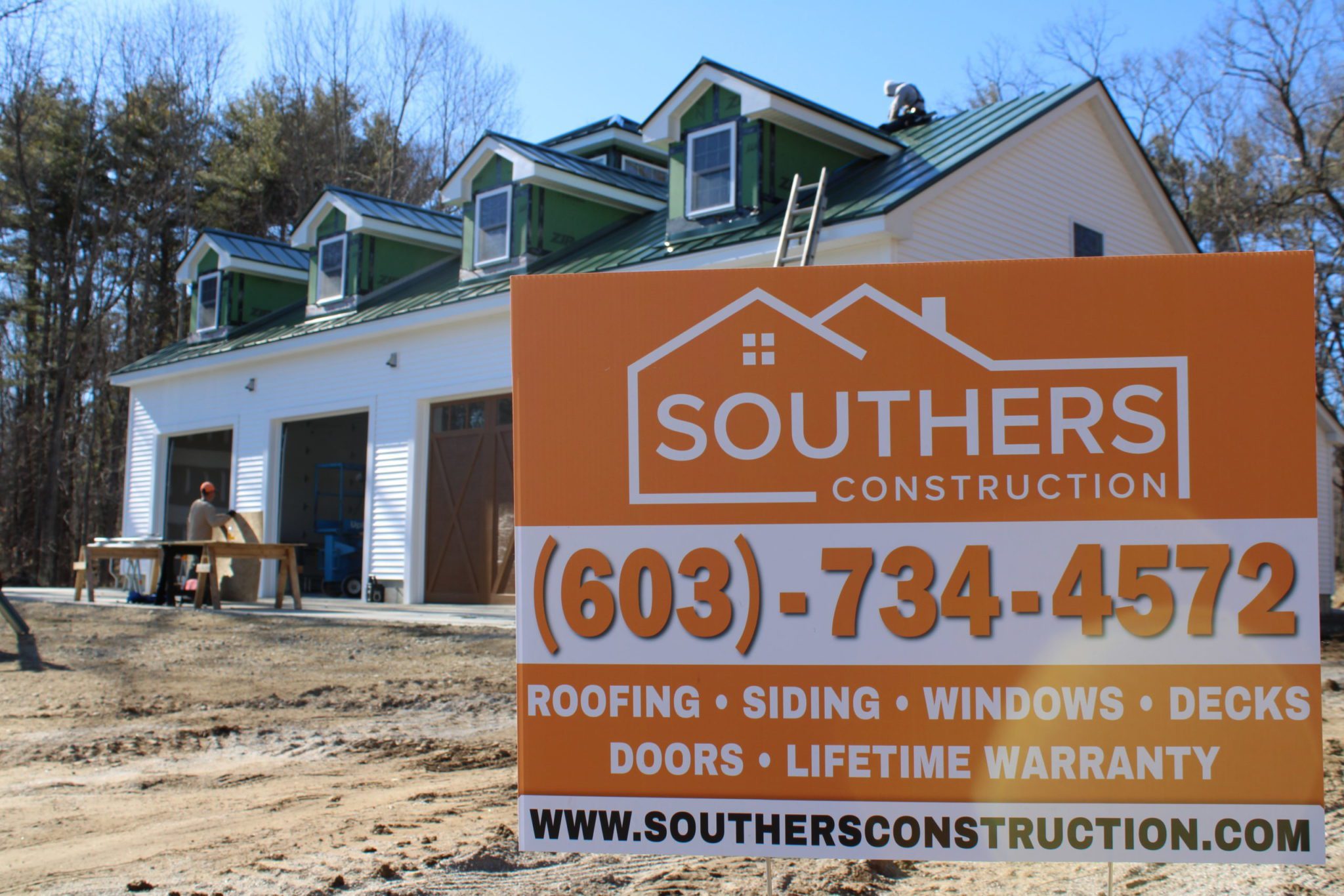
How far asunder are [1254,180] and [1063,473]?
30294mm

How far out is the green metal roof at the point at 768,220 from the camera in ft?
45.5

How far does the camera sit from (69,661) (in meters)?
11.1

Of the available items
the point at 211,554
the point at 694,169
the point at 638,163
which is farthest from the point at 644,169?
the point at 211,554

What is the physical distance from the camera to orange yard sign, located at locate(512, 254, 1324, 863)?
2.69 meters

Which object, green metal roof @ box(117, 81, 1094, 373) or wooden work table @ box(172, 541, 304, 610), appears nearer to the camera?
green metal roof @ box(117, 81, 1094, 373)

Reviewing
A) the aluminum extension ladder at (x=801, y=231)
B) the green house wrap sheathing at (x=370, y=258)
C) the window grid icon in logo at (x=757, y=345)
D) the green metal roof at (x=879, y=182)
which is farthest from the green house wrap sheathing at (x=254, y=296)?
the window grid icon in logo at (x=757, y=345)

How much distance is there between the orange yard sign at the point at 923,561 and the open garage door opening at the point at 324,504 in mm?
18759

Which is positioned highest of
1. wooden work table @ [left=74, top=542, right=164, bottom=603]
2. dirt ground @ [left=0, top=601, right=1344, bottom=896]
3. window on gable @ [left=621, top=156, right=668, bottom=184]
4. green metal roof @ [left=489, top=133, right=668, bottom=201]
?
window on gable @ [left=621, top=156, right=668, bottom=184]

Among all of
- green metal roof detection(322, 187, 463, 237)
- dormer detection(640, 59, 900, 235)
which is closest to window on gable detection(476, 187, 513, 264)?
dormer detection(640, 59, 900, 235)

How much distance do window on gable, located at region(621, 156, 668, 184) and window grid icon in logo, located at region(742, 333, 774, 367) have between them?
63.6ft

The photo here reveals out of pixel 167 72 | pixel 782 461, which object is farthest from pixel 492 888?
pixel 167 72

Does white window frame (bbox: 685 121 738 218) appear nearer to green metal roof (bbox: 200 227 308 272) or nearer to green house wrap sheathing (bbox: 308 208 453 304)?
green house wrap sheathing (bbox: 308 208 453 304)

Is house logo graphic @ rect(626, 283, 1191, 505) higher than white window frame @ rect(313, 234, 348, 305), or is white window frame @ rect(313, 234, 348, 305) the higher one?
white window frame @ rect(313, 234, 348, 305)

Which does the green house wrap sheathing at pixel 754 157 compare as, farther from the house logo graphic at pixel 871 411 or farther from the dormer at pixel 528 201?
the house logo graphic at pixel 871 411
